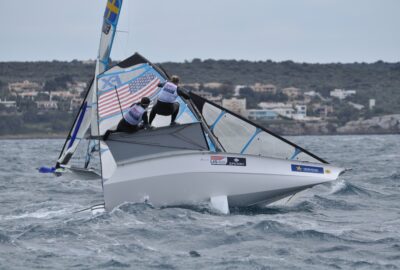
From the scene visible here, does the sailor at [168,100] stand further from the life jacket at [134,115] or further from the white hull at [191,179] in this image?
the white hull at [191,179]

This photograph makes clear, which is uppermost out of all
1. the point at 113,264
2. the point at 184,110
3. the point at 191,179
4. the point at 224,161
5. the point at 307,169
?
the point at 184,110

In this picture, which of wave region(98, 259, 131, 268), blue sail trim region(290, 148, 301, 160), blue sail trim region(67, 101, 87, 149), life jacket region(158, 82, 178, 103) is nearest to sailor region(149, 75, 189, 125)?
life jacket region(158, 82, 178, 103)

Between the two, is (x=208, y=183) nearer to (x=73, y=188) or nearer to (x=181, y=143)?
(x=181, y=143)

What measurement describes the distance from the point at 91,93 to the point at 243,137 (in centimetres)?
457

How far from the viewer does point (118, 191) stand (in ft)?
48.0

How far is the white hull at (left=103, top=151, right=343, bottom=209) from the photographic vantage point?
14477mm

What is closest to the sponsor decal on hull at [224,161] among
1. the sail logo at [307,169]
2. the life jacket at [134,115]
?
the sail logo at [307,169]

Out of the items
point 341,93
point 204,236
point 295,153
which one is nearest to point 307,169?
point 295,153

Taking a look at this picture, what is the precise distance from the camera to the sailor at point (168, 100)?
14703 mm

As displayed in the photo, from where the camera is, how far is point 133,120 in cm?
1452

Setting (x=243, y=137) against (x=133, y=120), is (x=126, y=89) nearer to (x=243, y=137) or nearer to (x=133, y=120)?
(x=133, y=120)

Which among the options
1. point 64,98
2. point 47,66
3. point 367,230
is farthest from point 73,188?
point 47,66

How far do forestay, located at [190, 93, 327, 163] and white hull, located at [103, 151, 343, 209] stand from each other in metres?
0.56

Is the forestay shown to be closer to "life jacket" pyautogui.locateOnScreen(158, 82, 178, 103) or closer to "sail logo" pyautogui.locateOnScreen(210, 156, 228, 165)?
"sail logo" pyautogui.locateOnScreen(210, 156, 228, 165)
